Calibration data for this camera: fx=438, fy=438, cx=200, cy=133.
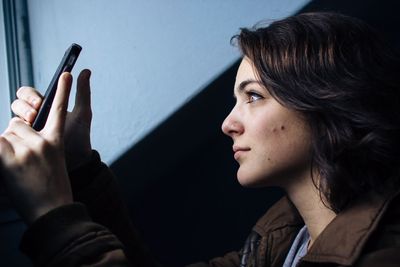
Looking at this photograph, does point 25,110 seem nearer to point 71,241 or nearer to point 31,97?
point 31,97

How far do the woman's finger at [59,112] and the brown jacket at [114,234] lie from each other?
89 mm

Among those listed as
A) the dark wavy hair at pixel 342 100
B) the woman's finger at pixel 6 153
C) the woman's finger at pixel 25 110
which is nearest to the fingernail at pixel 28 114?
the woman's finger at pixel 25 110

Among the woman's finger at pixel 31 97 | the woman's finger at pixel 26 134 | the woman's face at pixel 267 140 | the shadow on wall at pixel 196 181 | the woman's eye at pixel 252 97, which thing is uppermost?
the woman's finger at pixel 31 97

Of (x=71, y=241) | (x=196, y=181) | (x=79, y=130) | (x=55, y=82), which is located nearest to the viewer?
(x=71, y=241)

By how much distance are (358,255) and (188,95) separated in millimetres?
489

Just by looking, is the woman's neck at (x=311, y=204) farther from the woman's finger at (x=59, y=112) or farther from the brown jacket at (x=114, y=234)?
the woman's finger at (x=59, y=112)

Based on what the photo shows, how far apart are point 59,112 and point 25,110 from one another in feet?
0.32

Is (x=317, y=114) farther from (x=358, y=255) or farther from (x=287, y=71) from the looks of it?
(x=358, y=255)

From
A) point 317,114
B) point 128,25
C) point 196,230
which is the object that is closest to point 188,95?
point 128,25

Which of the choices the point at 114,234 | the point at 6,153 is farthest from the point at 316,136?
the point at 6,153

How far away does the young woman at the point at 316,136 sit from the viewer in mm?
651

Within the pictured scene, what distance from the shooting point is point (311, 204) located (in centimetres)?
77

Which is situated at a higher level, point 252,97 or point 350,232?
point 252,97

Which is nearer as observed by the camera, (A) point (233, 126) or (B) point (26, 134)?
(B) point (26, 134)
